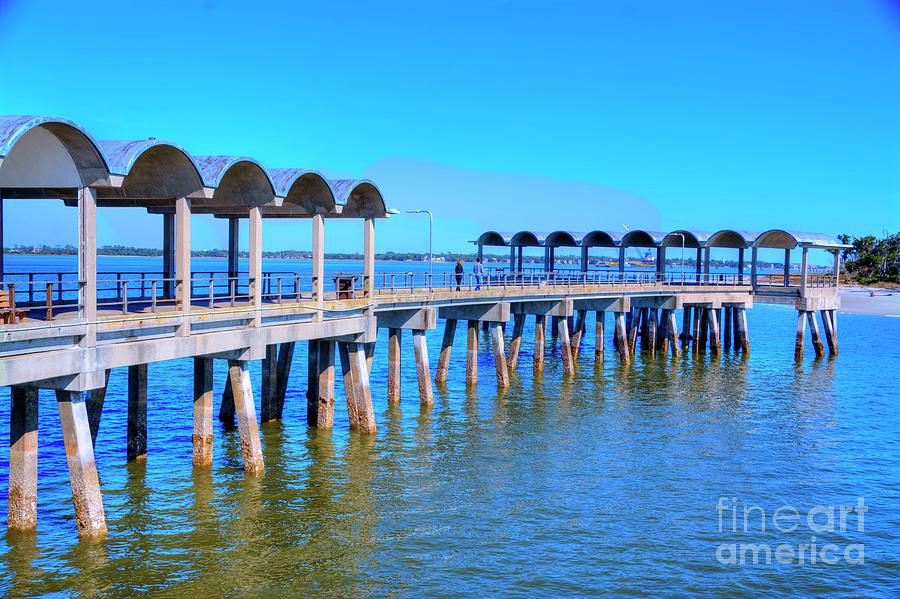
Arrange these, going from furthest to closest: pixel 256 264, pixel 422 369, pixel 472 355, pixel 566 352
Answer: pixel 566 352 → pixel 472 355 → pixel 422 369 → pixel 256 264

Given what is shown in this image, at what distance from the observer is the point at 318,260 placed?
848 inches

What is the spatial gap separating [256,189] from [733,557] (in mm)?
12454

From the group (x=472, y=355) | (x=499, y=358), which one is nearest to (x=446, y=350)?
(x=472, y=355)

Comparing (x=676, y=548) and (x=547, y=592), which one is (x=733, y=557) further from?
(x=547, y=592)

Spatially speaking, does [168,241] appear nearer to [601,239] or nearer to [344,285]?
[344,285]

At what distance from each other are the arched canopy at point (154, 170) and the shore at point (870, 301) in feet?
260

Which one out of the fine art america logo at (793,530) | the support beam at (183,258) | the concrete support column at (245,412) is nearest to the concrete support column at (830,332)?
the fine art america logo at (793,530)

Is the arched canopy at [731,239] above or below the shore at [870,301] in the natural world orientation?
above

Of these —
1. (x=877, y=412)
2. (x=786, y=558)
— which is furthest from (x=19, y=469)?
(x=877, y=412)

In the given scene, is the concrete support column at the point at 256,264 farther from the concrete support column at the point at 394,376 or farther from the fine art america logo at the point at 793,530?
the fine art america logo at the point at 793,530

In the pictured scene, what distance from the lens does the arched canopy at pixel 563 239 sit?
5156cm

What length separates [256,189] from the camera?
62.5 ft

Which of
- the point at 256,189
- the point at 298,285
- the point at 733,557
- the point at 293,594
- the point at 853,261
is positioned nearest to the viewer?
the point at 293,594

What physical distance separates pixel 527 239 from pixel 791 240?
15208 mm
